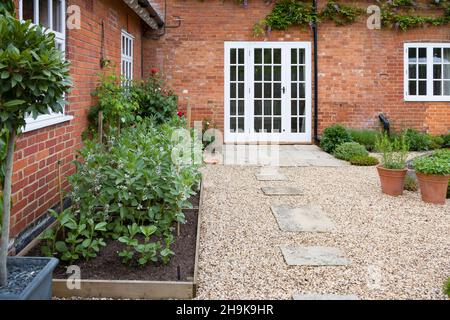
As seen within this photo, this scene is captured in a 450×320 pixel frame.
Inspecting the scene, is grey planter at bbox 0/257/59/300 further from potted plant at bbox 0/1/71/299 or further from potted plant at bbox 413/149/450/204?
potted plant at bbox 413/149/450/204

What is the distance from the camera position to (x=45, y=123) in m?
4.48

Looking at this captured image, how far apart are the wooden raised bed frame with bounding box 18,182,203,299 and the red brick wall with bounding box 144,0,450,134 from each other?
8.85 m

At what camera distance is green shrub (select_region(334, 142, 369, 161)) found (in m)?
9.72

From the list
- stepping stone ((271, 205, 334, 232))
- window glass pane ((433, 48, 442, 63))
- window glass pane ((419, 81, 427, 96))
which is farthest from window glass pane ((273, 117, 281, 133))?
stepping stone ((271, 205, 334, 232))

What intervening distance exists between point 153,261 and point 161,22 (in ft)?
28.7

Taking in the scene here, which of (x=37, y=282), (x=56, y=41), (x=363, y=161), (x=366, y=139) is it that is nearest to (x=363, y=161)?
(x=363, y=161)

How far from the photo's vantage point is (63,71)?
8.36 feet

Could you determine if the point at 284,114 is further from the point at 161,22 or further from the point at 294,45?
the point at 161,22

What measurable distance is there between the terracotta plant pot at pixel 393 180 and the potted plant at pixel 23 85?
5.13 metres

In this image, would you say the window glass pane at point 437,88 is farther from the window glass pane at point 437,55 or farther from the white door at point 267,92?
the white door at point 267,92

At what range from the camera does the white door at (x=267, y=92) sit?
1187cm

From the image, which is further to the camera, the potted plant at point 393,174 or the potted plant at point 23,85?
the potted plant at point 393,174

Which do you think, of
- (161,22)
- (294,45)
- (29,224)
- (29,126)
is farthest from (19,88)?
(294,45)

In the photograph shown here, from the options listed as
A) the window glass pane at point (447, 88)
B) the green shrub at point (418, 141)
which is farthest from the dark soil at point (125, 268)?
the window glass pane at point (447, 88)
